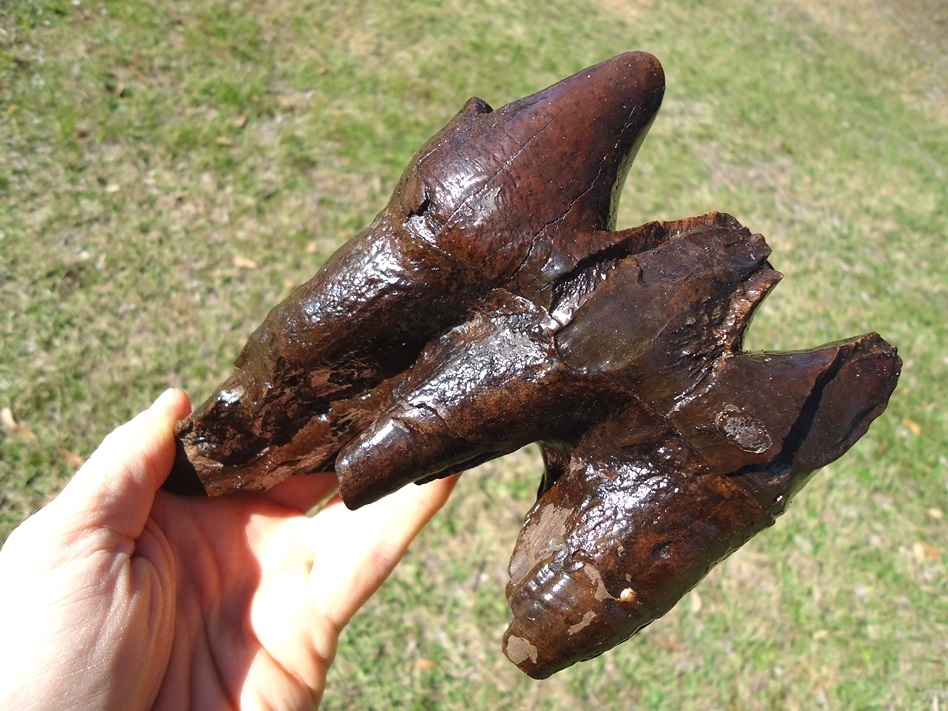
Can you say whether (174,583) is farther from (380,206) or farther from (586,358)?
(380,206)

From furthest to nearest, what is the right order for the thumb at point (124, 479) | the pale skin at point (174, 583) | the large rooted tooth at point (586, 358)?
the thumb at point (124, 479) < the pale skin at point (174, 583) < the large rooted tooth at point (586, 358)

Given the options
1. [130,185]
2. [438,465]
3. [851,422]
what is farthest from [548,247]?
[130,185]

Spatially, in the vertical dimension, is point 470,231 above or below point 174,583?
above

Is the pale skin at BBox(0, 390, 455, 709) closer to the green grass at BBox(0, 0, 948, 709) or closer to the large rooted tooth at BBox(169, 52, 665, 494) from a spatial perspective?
the large rooted tooth at BBox(169, 52, 665, 494)

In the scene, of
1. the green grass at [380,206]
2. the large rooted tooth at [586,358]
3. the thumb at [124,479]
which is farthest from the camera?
the green grass at [380,206]

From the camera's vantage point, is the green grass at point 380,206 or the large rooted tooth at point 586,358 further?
the green grass at point 380,206

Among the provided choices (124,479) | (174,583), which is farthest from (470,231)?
(174,583)

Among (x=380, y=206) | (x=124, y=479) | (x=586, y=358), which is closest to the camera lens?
(x=586, y=358)

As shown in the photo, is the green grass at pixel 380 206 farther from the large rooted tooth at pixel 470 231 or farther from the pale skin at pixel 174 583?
the large rooted tooth at pixel 470 231

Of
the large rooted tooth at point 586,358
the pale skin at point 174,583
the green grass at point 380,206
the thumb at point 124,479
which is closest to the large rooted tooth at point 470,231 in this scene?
the large rooted tooth at point 586,358
